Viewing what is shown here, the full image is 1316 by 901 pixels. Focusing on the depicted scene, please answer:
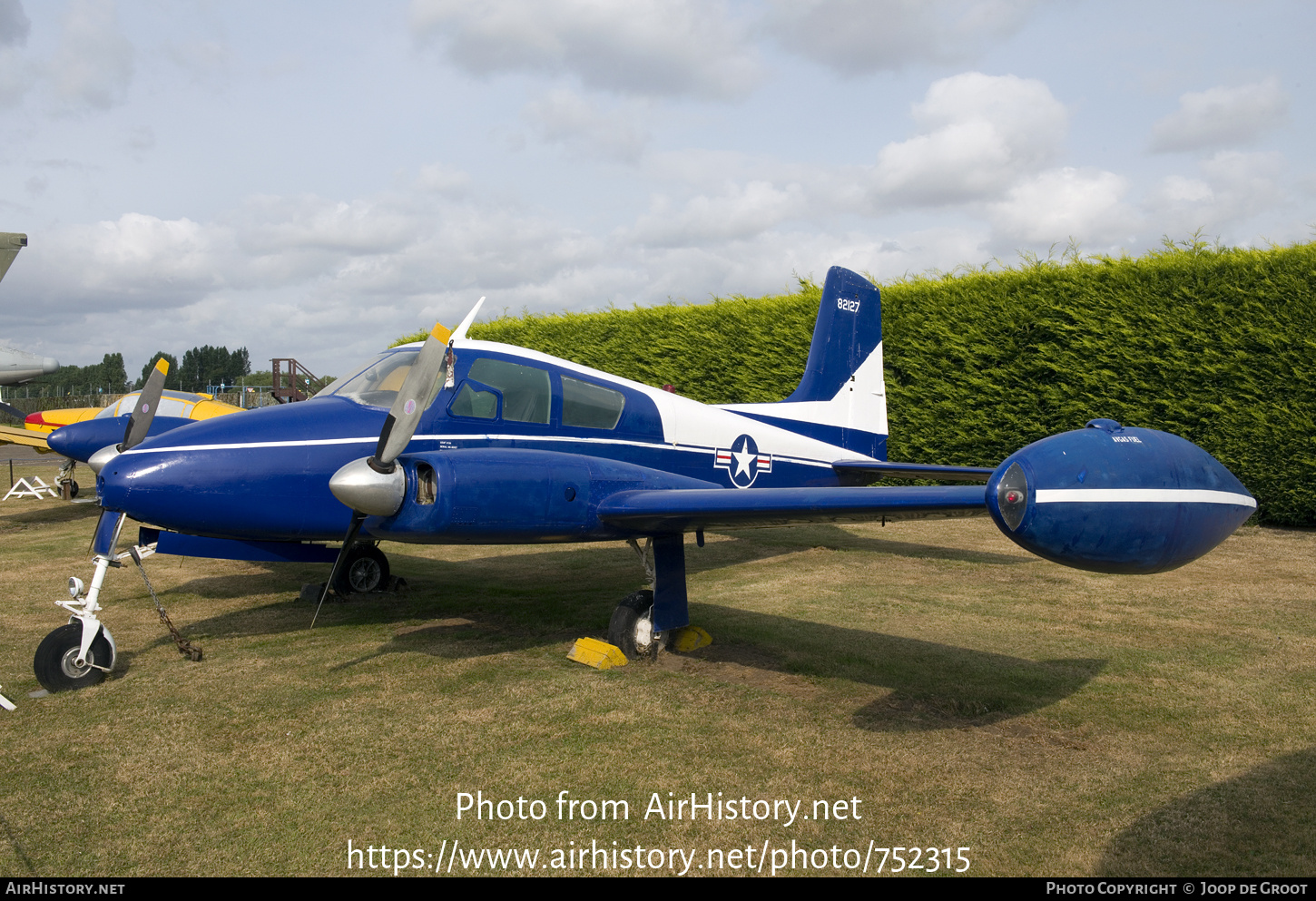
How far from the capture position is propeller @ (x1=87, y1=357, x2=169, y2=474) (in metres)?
5.92

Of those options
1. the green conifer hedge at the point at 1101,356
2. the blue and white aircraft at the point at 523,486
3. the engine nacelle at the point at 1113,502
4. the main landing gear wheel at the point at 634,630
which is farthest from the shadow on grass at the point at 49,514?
the engine nacelle at the point at 1113,502

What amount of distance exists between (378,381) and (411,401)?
182 cm

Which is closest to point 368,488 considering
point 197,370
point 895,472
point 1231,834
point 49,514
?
point 1231,834

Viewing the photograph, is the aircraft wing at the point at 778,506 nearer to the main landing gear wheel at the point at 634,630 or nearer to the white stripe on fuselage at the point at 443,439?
the main landing gear wheel at the point at 634,630

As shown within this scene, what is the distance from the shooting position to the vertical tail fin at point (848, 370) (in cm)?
1028

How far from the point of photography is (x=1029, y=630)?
6.97 meters

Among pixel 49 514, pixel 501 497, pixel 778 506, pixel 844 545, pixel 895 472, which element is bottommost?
pixel 844 545

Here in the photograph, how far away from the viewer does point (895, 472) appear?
9.34 metres

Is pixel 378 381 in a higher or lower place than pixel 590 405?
higher

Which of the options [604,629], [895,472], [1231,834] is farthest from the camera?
[895,472]

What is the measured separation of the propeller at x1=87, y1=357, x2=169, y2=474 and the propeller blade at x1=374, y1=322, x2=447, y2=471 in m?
2.25

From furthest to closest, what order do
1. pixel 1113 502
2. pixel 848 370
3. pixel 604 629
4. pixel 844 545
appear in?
pixel 844 545 → pixel 848 370 → pixel 604 629 → pixel 1113 502

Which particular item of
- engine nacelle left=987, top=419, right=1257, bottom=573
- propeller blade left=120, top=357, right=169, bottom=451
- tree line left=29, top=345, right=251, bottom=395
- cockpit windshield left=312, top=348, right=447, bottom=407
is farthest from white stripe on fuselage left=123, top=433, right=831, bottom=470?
tree line left=29, top=345, right=251, bottom=395

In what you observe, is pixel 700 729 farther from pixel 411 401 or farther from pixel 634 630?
pixel 411 401
